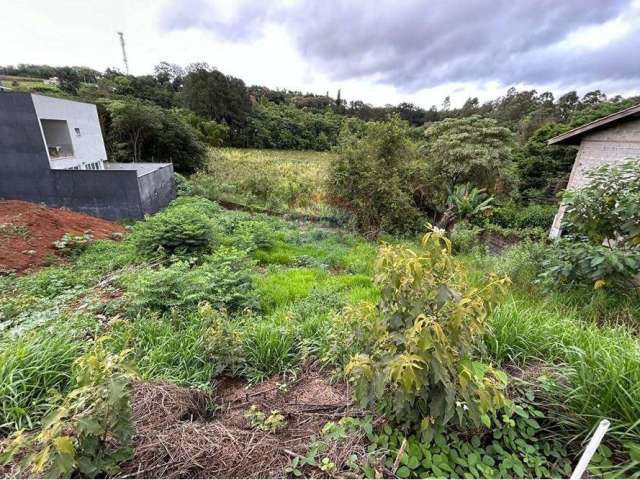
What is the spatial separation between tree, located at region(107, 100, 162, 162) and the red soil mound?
10.6 meters

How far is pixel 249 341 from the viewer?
325 centimetres

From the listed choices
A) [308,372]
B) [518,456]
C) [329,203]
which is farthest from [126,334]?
[329,203]

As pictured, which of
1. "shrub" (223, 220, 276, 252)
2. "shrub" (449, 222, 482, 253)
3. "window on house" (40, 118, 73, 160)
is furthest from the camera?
"window on house" (40, 118, 73, 160)

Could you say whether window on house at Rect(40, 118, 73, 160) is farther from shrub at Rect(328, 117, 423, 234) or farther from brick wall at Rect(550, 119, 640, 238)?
brick wall at Rect(550, 119, 640, 238)

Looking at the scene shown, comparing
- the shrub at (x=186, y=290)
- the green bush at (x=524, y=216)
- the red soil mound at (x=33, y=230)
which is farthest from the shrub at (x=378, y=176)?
the red soil mound at (x=33, y=230)

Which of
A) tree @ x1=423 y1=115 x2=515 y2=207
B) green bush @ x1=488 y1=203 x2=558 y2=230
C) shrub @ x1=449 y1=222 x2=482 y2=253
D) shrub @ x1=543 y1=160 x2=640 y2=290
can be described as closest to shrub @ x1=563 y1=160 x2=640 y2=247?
shrub @ x1=543 y1=160 x2=640 y2=290

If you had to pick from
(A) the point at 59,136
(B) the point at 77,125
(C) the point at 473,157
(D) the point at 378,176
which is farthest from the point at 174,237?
(C) the point at 473,157

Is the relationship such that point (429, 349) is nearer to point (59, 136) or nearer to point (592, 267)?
point (592, 267)

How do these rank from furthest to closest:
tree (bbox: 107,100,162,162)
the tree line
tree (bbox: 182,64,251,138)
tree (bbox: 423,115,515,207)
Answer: tree (bbox: 182,64,251,138) < the tree line < tree (bbox: 107,100,162,162) < tree (bbox: 423,115,515,207)

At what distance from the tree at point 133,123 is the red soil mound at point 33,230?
34.6 ft

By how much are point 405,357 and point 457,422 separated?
0.80 m

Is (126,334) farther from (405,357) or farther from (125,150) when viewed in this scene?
(125,150)

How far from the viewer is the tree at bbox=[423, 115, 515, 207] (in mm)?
14547

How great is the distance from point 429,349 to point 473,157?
15.6 metres
